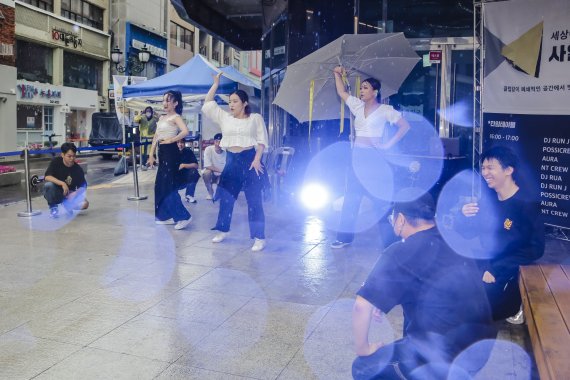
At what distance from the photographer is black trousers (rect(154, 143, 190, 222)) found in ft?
23.4

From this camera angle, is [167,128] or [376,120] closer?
[376,120]

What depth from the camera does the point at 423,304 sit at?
7.57 feet

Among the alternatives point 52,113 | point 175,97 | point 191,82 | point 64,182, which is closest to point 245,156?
point 175,97

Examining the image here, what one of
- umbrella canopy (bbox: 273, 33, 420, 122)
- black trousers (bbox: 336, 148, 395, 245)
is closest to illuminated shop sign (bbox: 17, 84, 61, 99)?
umbrella canopy (bbox: 273, 33, 420, 122)

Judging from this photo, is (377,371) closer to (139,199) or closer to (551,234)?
(551,234)

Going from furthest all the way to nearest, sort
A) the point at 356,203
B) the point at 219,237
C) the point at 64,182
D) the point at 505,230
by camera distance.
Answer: the point at 64,182 < the point at 219,237 < the point at 356,203 < the point at 505,230

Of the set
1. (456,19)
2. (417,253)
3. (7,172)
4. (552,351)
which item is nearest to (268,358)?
(417,253)

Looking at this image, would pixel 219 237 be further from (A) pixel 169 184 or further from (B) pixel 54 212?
(B) pixel 54 212

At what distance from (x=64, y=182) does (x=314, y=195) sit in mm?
3976

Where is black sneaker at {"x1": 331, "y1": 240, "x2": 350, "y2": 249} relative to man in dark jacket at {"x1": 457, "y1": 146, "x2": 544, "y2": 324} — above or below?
below

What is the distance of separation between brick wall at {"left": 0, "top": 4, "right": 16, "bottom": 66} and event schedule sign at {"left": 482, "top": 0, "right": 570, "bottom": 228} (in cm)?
2251

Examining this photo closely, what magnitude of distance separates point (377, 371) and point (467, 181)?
5.47 m

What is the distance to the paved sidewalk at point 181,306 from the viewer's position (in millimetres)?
3211

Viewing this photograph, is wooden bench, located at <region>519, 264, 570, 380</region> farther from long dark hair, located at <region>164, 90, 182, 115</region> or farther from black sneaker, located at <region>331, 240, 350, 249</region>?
long dark hair, located at <region>164, 90, 182, 115</region>
